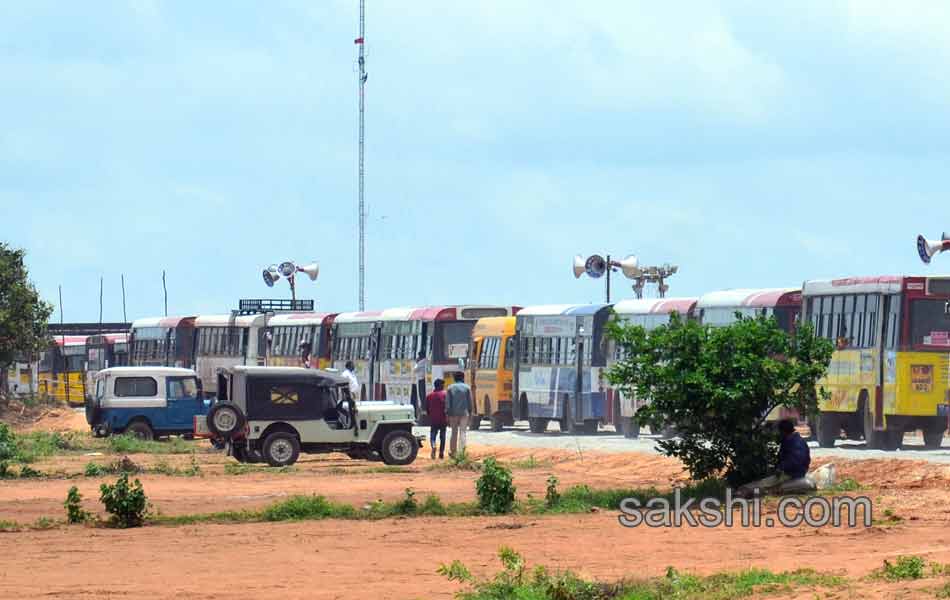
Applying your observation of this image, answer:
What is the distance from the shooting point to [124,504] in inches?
954

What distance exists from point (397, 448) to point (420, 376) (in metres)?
19.0

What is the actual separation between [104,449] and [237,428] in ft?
28.5

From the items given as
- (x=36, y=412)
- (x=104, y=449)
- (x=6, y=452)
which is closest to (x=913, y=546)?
(x=6, y=452)

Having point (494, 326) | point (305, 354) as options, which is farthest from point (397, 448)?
point (305, 354)

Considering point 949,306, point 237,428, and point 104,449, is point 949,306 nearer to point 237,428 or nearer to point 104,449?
point 237,428

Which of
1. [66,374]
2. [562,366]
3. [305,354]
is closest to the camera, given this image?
[562,366]

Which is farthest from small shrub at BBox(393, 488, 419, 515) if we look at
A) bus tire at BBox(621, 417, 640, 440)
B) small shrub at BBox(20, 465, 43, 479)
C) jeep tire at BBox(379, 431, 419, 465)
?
bus tire at BBox(621, 417, 640, 440)

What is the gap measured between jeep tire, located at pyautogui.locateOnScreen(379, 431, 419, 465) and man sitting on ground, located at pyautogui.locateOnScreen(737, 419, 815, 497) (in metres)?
10.5

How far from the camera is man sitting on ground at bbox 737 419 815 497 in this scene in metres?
25.0

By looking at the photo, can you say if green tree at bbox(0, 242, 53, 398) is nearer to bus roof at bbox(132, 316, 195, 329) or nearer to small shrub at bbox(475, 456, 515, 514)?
bus roof at bbox(132, 316, 195, 329)

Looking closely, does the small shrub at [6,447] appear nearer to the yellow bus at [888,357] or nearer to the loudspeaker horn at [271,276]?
the yellow bus at [888,357]

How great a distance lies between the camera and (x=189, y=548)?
21.7 m

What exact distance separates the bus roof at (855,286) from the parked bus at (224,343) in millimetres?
30325

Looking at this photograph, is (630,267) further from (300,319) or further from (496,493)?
(496,493)
